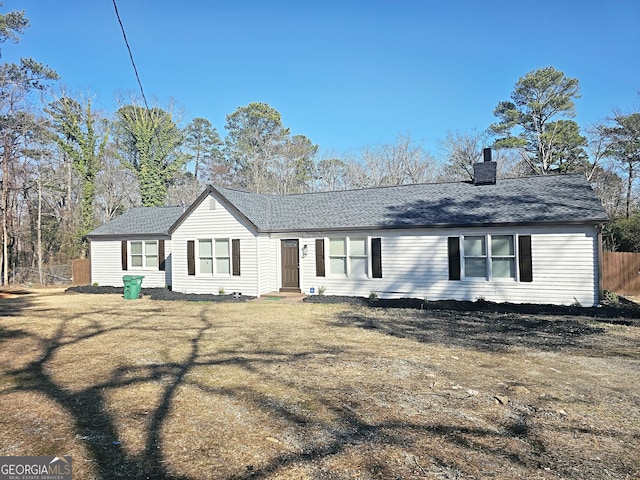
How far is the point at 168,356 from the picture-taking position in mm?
7559

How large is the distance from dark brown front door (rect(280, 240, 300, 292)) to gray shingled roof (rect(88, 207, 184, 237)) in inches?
228

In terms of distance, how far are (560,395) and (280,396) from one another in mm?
3622

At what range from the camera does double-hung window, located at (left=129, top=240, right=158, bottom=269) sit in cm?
1909

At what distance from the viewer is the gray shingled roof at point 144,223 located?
63.2 ft

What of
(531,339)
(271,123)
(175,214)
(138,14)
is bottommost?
(531,339)

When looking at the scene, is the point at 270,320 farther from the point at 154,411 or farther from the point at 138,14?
the point at 138,14

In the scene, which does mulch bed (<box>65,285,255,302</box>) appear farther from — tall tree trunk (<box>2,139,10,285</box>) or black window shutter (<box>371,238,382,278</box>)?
tall tree trunk (<box>2,139,10,285</box>)

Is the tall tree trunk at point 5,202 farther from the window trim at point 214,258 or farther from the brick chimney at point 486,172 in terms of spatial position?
the brick chimney at point 486,172

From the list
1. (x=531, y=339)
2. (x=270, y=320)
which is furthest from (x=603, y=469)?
(x=270, y=320)

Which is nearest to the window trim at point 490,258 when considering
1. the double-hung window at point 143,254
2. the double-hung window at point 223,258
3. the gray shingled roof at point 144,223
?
the double-hung window at point 223,258

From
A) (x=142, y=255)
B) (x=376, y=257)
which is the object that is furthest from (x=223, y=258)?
(x=376, y=257)

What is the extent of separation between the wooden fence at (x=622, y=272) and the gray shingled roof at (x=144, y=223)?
1789 centimetres

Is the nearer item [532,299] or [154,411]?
[154,411]

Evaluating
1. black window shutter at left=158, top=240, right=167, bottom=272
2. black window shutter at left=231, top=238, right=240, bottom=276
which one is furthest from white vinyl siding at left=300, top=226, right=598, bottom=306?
black window shutter at left=158, top=240, right=167, bottom=272
